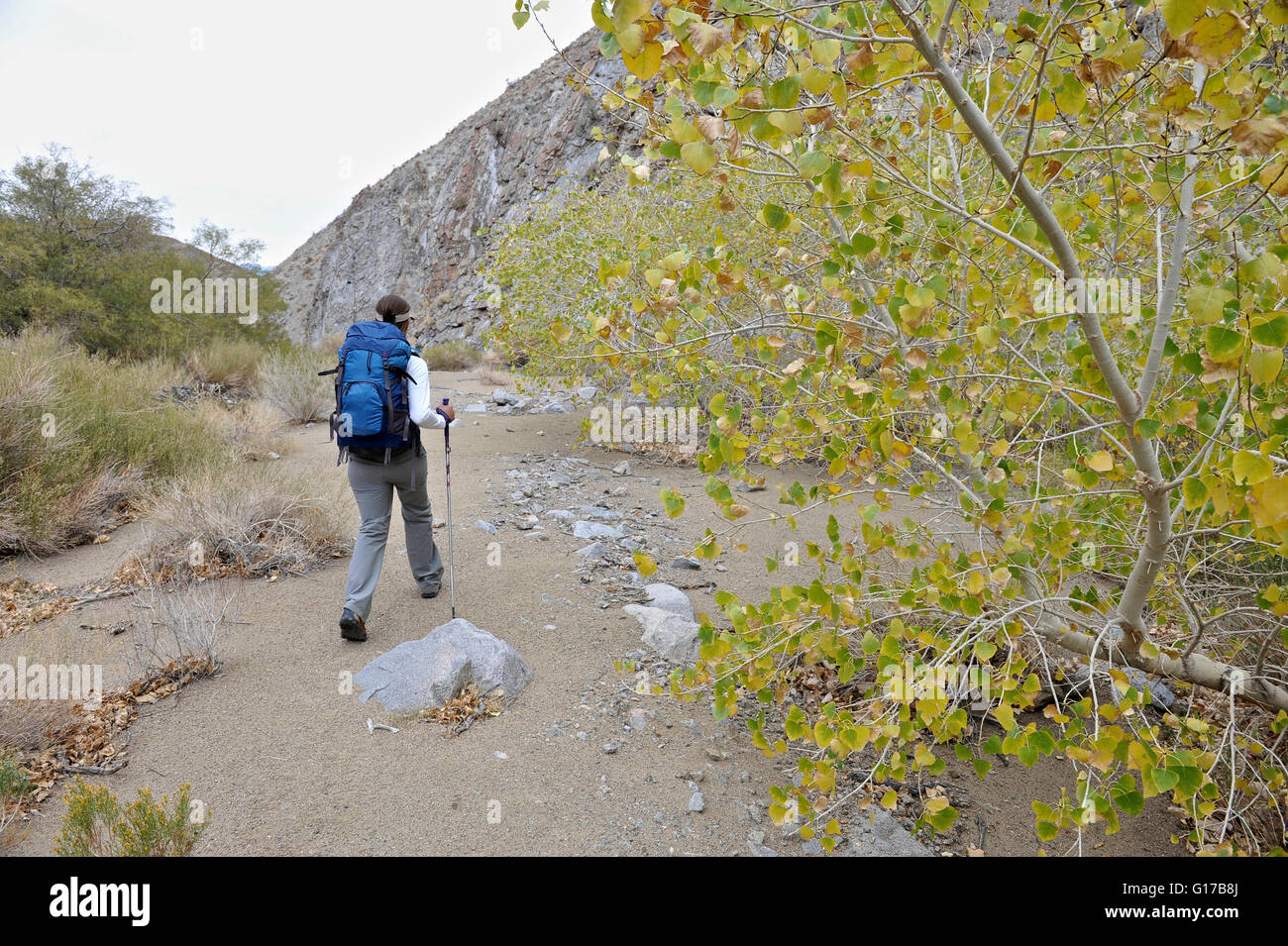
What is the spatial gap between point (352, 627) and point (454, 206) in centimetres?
3222

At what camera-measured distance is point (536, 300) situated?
8938 millimetres

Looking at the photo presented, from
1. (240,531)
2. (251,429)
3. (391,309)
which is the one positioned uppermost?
(391,309)

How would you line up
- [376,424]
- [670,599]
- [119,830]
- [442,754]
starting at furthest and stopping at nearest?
[670,599]
[376,424]
[442,754]
[119,830]

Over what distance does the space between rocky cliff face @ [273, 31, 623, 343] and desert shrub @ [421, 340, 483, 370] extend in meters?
2.29

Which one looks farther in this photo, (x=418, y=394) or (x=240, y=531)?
(x=240, y=531)

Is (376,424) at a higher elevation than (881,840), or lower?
higher

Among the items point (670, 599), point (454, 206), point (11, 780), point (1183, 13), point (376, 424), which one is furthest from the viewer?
point (454, 206)

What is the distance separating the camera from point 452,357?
71.8ft

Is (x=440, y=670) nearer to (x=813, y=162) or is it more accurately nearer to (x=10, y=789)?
(x=10, y=789)

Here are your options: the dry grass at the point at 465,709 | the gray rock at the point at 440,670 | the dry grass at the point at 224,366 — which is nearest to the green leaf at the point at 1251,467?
the dry grass at the point at 465,709

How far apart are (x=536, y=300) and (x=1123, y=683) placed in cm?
Answer: 804

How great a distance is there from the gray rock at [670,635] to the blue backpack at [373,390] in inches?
74.7

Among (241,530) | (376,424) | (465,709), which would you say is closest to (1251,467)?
(465,709)
